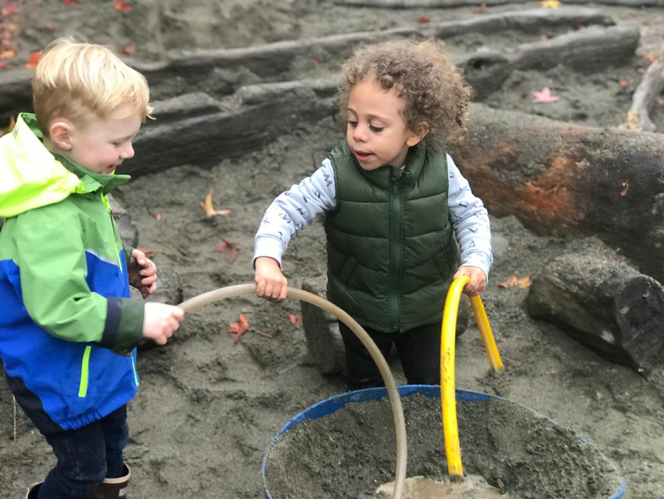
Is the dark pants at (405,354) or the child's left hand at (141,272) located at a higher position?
the child's left hand at (141,272)

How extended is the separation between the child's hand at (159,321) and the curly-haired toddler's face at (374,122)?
764 millimetres

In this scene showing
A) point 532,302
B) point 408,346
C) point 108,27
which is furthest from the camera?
point 108,27

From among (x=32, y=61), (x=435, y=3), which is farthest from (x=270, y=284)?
(x=435, y=3)

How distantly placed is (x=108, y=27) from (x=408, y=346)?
145 inches

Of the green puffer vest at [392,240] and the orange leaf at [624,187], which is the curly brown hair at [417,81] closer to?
the green puffer vest at [392,240]

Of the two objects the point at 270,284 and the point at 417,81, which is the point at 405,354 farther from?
the point at 417,81

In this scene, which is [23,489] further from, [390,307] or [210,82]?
[210,82]

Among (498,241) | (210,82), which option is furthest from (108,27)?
(498,241)

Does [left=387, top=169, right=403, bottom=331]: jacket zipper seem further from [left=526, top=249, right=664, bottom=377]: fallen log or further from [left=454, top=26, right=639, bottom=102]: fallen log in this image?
[left=454, top=26, right=639, bottom=102]: fallen log

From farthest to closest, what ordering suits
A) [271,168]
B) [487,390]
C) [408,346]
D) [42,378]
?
[271,168]
[487,390]
[408,346]
[42,378]

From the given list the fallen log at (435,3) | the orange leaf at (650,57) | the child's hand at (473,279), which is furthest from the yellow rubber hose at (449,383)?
the fallen log at (435,3)

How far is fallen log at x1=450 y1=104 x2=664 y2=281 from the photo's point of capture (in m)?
3.39

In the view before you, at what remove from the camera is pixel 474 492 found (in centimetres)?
238

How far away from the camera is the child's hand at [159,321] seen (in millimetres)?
1851
